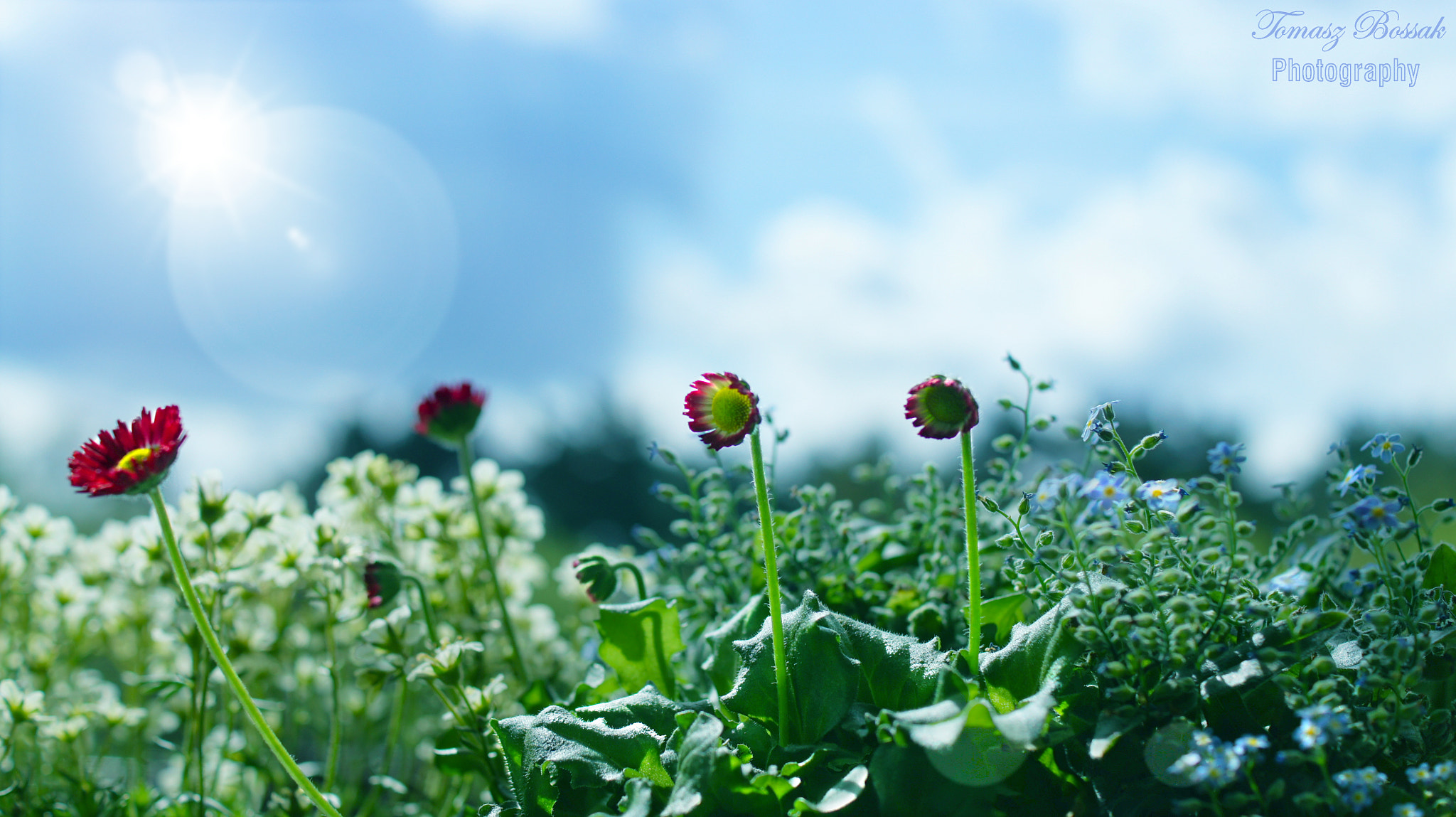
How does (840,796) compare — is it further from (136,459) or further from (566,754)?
(136,459)

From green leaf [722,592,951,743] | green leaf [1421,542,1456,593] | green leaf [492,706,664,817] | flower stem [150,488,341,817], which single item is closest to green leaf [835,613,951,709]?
green leaf [722,592,951,743]

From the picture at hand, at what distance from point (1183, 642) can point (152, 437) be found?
1.18 metres

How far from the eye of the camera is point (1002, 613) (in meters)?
1.31

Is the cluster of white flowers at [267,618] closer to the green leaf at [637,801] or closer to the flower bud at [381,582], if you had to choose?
the flower bud at [381,582]

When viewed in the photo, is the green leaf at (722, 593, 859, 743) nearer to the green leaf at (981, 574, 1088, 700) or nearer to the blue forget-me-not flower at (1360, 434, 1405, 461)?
the green leaf at (981, 574, 1088, 700)

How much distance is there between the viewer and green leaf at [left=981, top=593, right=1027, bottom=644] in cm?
130

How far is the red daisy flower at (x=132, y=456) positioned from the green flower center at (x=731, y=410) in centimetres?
63

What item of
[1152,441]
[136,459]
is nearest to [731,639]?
[1152,441]

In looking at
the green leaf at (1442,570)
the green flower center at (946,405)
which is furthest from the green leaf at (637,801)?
the green leaf at (1442,570)

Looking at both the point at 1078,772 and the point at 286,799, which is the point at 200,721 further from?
the point at 1078,772

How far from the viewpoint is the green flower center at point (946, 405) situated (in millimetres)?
1021

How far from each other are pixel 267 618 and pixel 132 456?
1400 mm

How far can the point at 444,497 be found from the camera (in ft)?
6.31

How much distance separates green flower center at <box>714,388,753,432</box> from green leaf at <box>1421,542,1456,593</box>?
3.39ft
